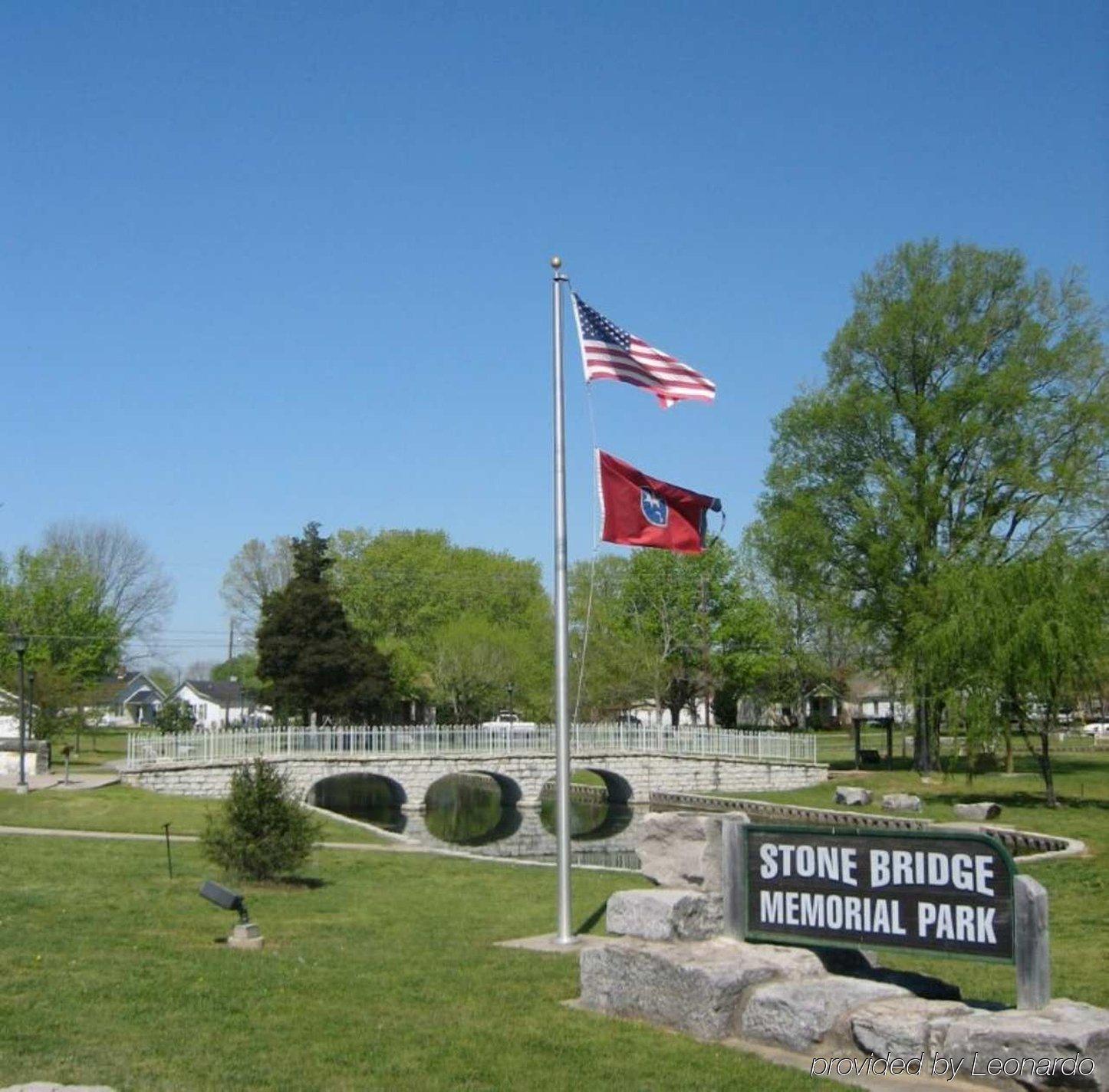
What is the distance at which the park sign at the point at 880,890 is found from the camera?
8359mm

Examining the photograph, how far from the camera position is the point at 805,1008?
837 centimetres

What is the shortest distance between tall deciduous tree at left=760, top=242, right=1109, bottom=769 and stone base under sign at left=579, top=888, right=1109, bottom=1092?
32.5 m

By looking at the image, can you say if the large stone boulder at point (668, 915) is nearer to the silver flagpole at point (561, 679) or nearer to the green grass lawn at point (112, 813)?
the silver flagpole at point (561, 679)

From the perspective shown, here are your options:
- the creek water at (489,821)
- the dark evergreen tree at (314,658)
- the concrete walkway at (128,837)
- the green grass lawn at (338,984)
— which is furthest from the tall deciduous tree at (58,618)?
the green grass lawn at (338,984)

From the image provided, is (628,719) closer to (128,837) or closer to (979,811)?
(979,811)

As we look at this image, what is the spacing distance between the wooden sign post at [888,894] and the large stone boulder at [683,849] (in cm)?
31

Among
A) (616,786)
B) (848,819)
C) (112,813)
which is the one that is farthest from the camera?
(616,786)

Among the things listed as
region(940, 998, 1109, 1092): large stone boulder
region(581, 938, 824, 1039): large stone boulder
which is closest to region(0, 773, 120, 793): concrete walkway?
region(581, 938, 824, 1039): large stone boulder

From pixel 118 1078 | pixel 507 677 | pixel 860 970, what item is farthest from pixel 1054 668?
pixel 507 677

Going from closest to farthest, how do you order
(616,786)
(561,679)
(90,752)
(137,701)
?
(561,679)
(616,786)
(90,752)
(137,701)

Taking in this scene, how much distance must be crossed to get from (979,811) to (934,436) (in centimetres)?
1644

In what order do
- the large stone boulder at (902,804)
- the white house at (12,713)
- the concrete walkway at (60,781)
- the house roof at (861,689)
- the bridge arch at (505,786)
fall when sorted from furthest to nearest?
the house roof at (861,689) → the bridge arch at (505,786) → the white house at (12,713) → the large stone boulder at (902,804) → the concrete walkway at (60,781)

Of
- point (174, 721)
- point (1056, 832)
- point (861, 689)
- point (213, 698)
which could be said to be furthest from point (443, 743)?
point (213, 698)

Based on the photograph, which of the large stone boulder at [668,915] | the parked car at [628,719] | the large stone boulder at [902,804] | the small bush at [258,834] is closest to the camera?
the large stone boulder at [668,915]
